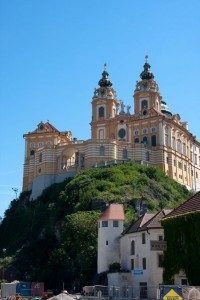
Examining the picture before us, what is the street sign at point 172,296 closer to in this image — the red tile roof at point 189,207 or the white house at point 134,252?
the red tile roof at point 189,207

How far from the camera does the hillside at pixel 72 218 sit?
67.8 metres

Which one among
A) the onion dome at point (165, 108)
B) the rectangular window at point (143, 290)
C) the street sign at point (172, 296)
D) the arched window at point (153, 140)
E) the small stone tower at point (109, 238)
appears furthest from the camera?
the onion dome at point (165, 108)

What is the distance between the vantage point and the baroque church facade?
316ft

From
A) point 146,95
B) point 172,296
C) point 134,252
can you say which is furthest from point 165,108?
point 172,296

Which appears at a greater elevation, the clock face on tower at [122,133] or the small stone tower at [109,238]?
the clock face on tower at [122,133]

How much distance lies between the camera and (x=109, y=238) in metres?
57.2

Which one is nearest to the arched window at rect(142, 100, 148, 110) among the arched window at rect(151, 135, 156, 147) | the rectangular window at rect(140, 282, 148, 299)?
the arched window at rect(151, 135, 156, 147)

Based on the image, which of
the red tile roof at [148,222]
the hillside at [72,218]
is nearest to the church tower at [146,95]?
the hillside at [72,218]

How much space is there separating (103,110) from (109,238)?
5824 cm

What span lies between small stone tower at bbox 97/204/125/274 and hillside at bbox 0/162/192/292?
6164 mm

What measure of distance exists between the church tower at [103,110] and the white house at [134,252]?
2028 inches

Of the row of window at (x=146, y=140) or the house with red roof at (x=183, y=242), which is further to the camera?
the row of window at (x=146, y=140)

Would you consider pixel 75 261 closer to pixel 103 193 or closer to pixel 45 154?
pixel 103 193

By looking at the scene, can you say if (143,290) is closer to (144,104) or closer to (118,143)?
(118,143)
